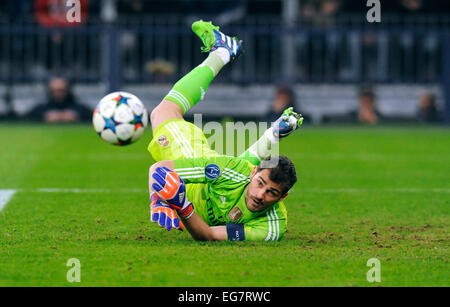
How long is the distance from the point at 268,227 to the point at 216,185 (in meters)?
0.62

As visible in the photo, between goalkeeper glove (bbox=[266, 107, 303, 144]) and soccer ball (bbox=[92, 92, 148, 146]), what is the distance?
1.23m

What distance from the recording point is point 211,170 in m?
7.88

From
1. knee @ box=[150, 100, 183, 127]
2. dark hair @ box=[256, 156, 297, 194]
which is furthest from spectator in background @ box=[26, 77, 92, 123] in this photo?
dark hair @ box=[256, 156, 297, 194]

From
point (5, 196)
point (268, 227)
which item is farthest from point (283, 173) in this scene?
point (5, 196)

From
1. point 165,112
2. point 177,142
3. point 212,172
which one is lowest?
point 212,172

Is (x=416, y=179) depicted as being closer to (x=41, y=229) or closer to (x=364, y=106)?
(x=41, y=229)

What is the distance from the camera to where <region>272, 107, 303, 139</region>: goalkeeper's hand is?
27.2 feet

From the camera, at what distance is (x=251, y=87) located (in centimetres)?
2298

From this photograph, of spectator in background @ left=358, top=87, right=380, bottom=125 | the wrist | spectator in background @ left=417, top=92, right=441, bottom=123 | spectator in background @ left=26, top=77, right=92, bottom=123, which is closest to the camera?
the wrist

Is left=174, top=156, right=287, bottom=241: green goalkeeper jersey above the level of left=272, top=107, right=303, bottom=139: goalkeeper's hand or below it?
below

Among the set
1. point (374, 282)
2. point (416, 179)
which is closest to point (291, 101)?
point (416, 179)

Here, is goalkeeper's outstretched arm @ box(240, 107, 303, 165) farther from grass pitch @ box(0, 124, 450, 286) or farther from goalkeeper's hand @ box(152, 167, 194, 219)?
goalkeeper's hand @ box(152, 167, 194, 219)

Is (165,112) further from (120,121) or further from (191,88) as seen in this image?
(120,121)

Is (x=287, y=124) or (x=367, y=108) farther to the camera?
(x=367, y=108)
